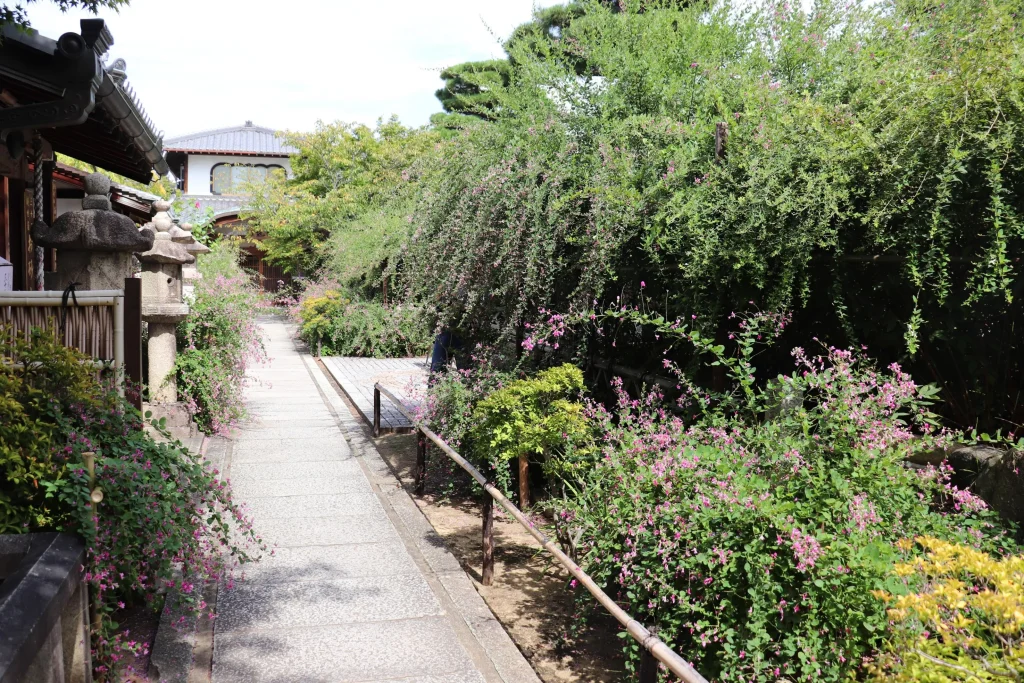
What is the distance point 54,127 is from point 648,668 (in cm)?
720

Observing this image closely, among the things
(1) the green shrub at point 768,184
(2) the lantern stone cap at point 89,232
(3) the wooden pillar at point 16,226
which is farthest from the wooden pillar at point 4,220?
(1) the green shrub at point 768,184

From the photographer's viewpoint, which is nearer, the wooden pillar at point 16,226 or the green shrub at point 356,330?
the wooden pillar at point 16,226

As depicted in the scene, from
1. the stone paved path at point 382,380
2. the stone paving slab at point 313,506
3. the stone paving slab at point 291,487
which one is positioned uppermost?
the stone paved path at point 382,380

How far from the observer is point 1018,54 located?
4.00 meters

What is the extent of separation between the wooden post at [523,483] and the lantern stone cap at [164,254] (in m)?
5.00

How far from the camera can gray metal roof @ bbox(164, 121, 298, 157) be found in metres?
49.3

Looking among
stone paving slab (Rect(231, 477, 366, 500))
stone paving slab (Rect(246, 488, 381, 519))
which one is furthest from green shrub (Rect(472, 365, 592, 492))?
stone paving slab (Rect(231, 477, 366, 500))

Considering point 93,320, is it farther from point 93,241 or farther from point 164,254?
point 164,254

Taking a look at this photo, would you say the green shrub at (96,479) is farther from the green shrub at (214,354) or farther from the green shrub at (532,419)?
the green shrub at (214,354)

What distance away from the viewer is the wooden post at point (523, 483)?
6316 millimetres

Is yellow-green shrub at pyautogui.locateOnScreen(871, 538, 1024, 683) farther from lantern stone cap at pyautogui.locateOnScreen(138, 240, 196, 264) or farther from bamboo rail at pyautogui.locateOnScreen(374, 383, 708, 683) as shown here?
lantern stone cap at pyautogui.locateOnScreen(138, 240, 196, 264)

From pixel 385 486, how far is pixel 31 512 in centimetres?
444

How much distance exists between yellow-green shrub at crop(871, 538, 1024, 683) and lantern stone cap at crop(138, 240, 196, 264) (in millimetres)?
8144

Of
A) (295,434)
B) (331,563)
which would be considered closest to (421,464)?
(331,563)
